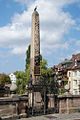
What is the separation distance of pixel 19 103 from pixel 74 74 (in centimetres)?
3261

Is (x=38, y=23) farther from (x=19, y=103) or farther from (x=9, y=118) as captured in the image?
(x=9, y=118)

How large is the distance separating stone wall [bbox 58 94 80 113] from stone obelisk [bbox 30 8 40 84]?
2.99m

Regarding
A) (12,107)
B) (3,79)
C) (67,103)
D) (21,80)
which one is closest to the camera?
(12,107)

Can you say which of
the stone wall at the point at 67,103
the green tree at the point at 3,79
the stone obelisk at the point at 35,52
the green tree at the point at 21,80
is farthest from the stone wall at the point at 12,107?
the green tree at the point at 3,79

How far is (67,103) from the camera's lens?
1201cm

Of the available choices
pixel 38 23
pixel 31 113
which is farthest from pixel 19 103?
pixel 38 23

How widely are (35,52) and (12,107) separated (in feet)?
20.3

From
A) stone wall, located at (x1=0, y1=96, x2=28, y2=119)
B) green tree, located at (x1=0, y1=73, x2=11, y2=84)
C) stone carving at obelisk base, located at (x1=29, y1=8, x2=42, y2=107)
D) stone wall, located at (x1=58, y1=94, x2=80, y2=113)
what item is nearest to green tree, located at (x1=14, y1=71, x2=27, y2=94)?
stone carving at obelisk base, located at (x1=29, y1=8, x2=42, y2=107)

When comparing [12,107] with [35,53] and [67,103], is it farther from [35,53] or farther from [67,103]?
[35,53]

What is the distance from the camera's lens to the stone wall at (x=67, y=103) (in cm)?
1187

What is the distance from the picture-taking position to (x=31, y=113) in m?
11.3

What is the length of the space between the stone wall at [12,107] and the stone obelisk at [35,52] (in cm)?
407

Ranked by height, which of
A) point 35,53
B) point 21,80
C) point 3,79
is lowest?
point 21,80

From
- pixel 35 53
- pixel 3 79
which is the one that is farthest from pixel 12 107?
pixel 3 79
